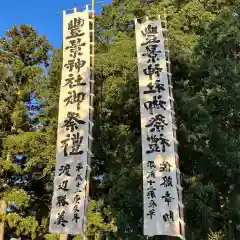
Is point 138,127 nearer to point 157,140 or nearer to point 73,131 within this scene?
point 157,140

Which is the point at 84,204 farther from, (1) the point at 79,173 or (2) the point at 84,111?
(2) the point at 84,111

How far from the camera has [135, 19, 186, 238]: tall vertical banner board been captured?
5.43 metres

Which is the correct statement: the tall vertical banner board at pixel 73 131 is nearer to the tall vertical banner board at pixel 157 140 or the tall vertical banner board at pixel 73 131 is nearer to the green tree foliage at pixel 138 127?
the tall vertical banner board at pixel 157 140

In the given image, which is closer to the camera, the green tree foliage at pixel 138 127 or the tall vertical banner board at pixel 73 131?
the tall vertical banner board at pixel 73 131

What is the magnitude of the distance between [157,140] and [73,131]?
1270mm

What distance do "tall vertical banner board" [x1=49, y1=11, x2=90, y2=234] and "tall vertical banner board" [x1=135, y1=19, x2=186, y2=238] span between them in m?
0.93

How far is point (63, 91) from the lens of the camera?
6.23 meters

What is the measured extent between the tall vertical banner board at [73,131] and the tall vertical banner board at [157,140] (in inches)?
36.5

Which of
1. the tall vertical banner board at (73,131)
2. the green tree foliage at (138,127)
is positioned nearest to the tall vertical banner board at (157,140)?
the tall vertical banner board at (73,131)

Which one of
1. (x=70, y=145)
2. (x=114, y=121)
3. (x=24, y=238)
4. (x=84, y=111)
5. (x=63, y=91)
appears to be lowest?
(x=24, y=238)

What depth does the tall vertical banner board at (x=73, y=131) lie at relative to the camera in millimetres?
5406

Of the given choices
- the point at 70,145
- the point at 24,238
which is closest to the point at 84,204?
the point at 70,145

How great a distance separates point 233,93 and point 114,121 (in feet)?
9.89

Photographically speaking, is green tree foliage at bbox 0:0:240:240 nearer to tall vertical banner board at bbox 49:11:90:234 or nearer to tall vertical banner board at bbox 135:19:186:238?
tall vertical banner board at bbox 135:19:186:238
